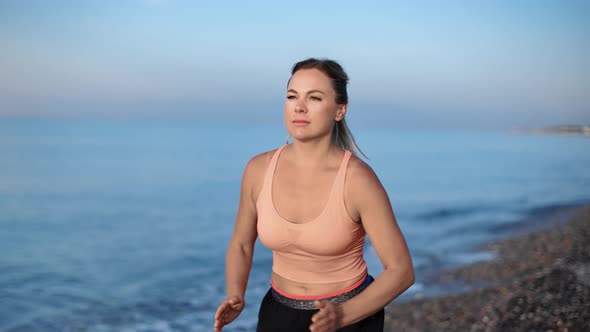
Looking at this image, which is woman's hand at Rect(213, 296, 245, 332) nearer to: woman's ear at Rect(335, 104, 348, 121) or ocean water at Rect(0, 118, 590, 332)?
woman's ear at Rect(335, 104, 348, 121)

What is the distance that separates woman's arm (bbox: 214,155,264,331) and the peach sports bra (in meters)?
0.09

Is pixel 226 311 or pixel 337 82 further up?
pixel 337 82

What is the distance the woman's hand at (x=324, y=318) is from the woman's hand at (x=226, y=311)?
0.44m

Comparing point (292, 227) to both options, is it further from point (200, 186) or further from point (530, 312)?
point (200, 186)

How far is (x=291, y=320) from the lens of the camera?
2.47 meters

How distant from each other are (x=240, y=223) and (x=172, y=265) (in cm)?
1308

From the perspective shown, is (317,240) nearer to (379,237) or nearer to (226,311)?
(379,237)

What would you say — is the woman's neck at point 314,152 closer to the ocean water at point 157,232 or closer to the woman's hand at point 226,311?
the woman's hand at point 226,311

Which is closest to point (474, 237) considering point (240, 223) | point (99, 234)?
point (99, 234)

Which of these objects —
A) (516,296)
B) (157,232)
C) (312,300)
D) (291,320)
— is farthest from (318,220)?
(157,232)

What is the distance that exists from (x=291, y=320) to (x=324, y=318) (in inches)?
14.8

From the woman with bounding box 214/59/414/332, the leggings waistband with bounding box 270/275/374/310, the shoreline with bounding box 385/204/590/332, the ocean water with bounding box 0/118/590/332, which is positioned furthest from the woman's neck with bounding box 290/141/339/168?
the ocean water with bounding box 0/118/590/332

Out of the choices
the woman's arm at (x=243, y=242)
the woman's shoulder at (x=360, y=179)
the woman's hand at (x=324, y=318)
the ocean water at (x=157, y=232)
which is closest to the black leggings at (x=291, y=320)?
the woman's arm at (x=243, y=242)

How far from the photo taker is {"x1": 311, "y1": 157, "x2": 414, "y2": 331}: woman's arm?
7.48 ft
